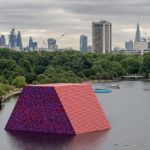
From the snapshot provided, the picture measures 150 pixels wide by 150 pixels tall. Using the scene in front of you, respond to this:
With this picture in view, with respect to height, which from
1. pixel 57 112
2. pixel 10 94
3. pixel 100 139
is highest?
pixel 57 112

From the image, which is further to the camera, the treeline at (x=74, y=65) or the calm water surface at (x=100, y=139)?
the treeline at (x=74, y=65)

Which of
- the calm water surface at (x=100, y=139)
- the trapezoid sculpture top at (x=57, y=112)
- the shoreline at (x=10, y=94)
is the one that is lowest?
the shoreline at (x=10, y=94)

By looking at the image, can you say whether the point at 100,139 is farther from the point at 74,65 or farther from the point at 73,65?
the point at 73,65

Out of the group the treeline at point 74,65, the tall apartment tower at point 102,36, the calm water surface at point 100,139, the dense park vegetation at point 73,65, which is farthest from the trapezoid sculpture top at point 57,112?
the tall apartment tower at point 102,36

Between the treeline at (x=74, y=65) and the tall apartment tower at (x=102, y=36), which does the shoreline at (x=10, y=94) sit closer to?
the treeline at (x=74, y=65)

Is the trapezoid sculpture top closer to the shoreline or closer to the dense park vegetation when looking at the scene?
the shoreline

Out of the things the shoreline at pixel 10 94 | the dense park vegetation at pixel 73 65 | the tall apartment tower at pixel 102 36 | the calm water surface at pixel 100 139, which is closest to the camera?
the calm water surface at pixel 100 139

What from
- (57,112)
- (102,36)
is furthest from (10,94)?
(102,36)

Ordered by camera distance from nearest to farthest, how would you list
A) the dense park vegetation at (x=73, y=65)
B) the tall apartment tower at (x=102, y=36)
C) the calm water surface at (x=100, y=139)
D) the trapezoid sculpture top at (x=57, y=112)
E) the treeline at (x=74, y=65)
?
the calm water surface at (x=100, y=139)
the trapezoid sculpture top at (x=57, y=112)
the dense park vegetation at (x=73, y=65)
the treeline at (x=74, y=65)
the tall apartment tower at (x=102, y=36)

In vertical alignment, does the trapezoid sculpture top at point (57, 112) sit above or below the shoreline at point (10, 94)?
above
